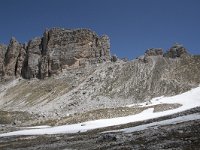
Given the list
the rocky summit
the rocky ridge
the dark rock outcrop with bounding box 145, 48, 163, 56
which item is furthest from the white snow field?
the dark rock outcrop with bounding box 145, 48, 163, 56

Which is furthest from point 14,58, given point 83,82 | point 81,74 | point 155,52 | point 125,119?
point 125,119

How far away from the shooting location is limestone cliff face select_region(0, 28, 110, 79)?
136375 mm

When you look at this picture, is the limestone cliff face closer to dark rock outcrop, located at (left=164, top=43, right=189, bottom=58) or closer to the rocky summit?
the rocky summit

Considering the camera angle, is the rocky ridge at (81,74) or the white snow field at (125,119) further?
the rocky ridge at (81,74)

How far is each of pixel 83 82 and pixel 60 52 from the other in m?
27.9

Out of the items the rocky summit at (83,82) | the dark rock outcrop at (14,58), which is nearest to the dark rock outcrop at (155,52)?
the rocky summit at (83,82)

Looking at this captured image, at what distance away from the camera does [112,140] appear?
123ft

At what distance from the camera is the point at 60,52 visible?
5497 inches

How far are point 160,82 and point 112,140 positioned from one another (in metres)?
65.4

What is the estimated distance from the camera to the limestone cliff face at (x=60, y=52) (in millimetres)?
136375

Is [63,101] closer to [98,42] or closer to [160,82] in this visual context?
[160,82]

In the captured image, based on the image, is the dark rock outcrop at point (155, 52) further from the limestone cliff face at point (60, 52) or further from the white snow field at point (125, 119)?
the white snow field at point (125, 119)

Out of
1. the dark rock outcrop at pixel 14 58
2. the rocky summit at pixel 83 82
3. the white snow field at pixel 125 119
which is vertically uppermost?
the dark rock outcrop at pixel 14 58

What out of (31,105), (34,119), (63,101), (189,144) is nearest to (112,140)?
(189,144)
